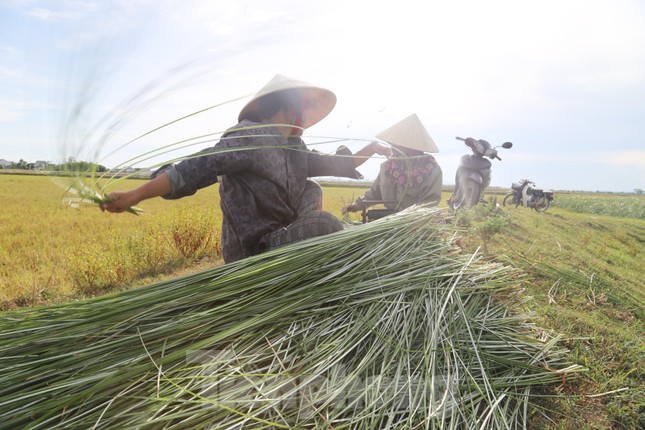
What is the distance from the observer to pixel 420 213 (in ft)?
6.88

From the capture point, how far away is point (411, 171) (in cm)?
355

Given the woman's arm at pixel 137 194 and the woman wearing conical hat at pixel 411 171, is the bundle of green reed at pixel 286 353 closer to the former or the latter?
the woman's arm at pixel 137 194

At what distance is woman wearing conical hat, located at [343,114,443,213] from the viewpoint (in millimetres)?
3480

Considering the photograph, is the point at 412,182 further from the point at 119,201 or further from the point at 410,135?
the point at 119,201

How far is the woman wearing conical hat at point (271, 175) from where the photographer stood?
1.71 m

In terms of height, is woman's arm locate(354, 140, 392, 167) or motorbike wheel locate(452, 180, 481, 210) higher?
woman's arm locate(354, 140, 392, 167)

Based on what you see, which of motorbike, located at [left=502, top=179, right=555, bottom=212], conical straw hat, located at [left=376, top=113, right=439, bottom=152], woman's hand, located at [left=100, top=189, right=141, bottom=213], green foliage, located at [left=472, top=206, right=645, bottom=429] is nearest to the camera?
woman's hand, located at [left=100, top=189, right=141, bottom=213]

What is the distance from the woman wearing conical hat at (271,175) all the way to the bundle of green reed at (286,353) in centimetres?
34

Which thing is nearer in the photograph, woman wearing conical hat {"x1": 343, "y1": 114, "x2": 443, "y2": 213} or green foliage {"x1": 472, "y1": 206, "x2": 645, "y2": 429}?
green foliage {"x1": 472, "y1": 206, "x2": 645, "y2": 429}

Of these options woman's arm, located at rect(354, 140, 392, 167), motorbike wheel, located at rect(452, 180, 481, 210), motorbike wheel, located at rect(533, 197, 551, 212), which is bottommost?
motorbike wheel, located at rect(533, 197, 551, 212)

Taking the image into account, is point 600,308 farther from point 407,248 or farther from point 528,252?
point 407,248

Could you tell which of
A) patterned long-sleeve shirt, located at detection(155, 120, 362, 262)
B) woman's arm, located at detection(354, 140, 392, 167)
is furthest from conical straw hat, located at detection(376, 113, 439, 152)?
patterned long-sleeve shirt, located at detection(155, 120, 362, 262)

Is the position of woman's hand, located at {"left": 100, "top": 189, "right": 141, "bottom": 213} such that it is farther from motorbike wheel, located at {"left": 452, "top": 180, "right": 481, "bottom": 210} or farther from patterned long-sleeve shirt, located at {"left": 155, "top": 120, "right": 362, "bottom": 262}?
motorbike wheel, located at {"left": 452, "top": 180, "right": 481, "bottom": 210}

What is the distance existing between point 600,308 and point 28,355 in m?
3.19
